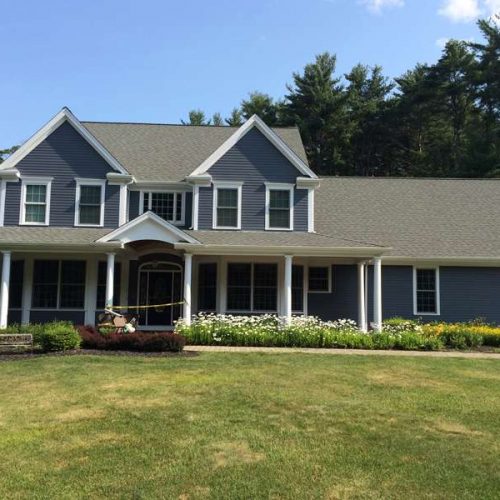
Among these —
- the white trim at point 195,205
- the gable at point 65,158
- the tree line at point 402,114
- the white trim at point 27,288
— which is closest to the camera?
the white trim at point 27,288

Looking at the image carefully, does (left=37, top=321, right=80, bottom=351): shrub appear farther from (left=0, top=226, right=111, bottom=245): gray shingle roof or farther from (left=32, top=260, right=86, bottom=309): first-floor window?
(left=32, top=260, right=86, bottom=309): first-floor window

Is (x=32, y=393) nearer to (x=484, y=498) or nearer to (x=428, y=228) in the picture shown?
(x=484, y=498)

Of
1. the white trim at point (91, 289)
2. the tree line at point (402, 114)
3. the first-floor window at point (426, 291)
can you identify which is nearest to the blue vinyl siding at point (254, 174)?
the white trim at point (91, 289)

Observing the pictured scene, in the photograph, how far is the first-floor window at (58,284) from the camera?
19422mm

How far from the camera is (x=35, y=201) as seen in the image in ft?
62.3

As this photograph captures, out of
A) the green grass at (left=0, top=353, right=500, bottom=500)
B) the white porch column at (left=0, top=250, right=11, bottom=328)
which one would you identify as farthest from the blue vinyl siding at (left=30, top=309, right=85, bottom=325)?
the green grass at (left=0, top=353, right=500, bottom=500)

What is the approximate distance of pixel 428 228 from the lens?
2141cm

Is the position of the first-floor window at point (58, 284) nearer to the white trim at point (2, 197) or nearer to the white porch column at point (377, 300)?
the white trim at point (2, 197)

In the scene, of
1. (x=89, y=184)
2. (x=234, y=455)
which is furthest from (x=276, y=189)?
(x=234, y=455)

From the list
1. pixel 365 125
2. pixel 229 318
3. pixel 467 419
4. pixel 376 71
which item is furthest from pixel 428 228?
pixel 376 71

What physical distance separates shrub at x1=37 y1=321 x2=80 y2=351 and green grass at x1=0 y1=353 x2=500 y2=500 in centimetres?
197

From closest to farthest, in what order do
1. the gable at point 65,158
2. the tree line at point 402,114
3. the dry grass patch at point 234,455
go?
1. the dry grass patch at point 234,455
2. the gable at point 65,158
3. the tree line at point 402,114

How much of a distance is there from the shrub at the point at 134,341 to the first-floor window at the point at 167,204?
6.70 meters

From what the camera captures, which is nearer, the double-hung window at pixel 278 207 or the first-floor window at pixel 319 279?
the double-hung window at pixel 278 207
